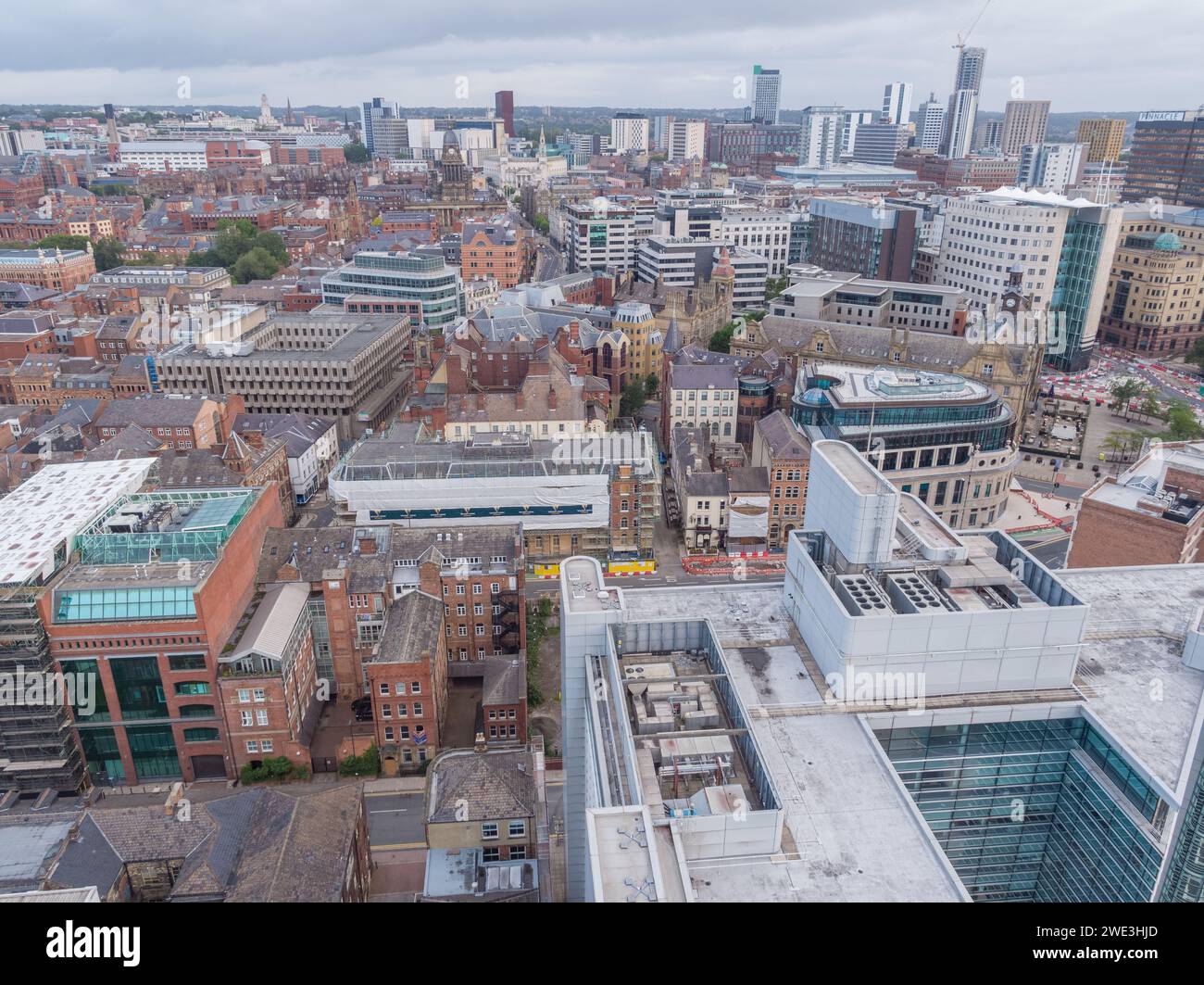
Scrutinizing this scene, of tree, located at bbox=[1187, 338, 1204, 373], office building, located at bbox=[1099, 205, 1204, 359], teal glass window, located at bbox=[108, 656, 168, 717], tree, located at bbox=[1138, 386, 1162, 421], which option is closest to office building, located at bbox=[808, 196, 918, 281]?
office building, located at bbox=[1099, 205, 1204, 359]

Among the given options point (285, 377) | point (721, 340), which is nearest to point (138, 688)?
point (285, 377)

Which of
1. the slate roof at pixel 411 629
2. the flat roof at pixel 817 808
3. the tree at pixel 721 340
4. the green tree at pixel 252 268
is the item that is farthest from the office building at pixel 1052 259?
the green tree at pixel 252 268

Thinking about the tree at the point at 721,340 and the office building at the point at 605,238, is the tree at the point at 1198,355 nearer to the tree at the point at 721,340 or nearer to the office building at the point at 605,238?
the tree at the point at 721,340

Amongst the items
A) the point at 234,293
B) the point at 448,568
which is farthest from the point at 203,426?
the point at 234,293

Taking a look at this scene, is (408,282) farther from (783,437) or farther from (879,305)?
(783,437)

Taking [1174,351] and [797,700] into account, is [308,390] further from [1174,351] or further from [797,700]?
[1174,351]
